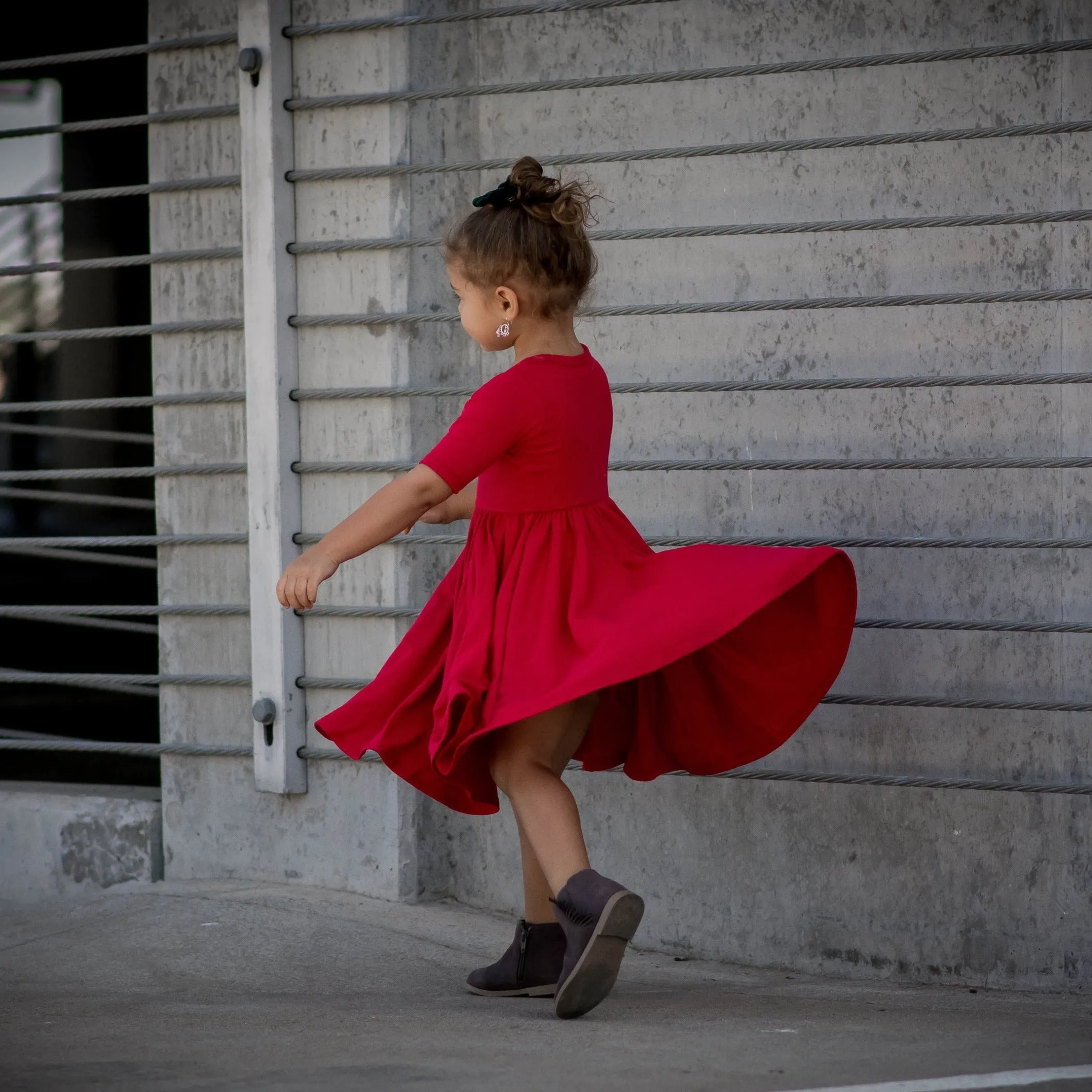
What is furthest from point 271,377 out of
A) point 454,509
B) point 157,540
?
point 454,509

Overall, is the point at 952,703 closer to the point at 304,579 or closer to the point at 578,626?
the point at 578,626

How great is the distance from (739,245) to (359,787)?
1.86 meters

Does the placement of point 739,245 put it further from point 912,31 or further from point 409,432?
point 409,432

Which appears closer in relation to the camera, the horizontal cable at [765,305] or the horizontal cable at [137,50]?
the horizontal cable at [765,305]

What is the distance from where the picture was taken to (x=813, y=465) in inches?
156

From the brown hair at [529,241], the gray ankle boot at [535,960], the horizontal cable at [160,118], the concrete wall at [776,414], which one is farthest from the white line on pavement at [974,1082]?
the horizontal cable at [160,118]

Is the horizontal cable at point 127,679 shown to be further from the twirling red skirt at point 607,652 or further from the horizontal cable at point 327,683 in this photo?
the twirling red skirt at point 607,652

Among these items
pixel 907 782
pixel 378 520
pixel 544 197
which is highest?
pixel 544 197

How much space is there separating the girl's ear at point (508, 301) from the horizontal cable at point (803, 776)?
1154 mm

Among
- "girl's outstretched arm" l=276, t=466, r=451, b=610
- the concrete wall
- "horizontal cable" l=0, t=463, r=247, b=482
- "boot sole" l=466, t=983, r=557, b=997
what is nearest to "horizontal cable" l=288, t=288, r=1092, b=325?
the concrete wall

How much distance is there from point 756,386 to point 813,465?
9.9 inches

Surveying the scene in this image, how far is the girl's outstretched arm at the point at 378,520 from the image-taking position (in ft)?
10.1

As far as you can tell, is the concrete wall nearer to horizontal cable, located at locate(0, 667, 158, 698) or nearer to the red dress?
horizontal cable, located at locate(0, 667, 158, 698)

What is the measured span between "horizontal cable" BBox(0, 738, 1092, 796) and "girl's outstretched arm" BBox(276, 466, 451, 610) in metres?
0.98
